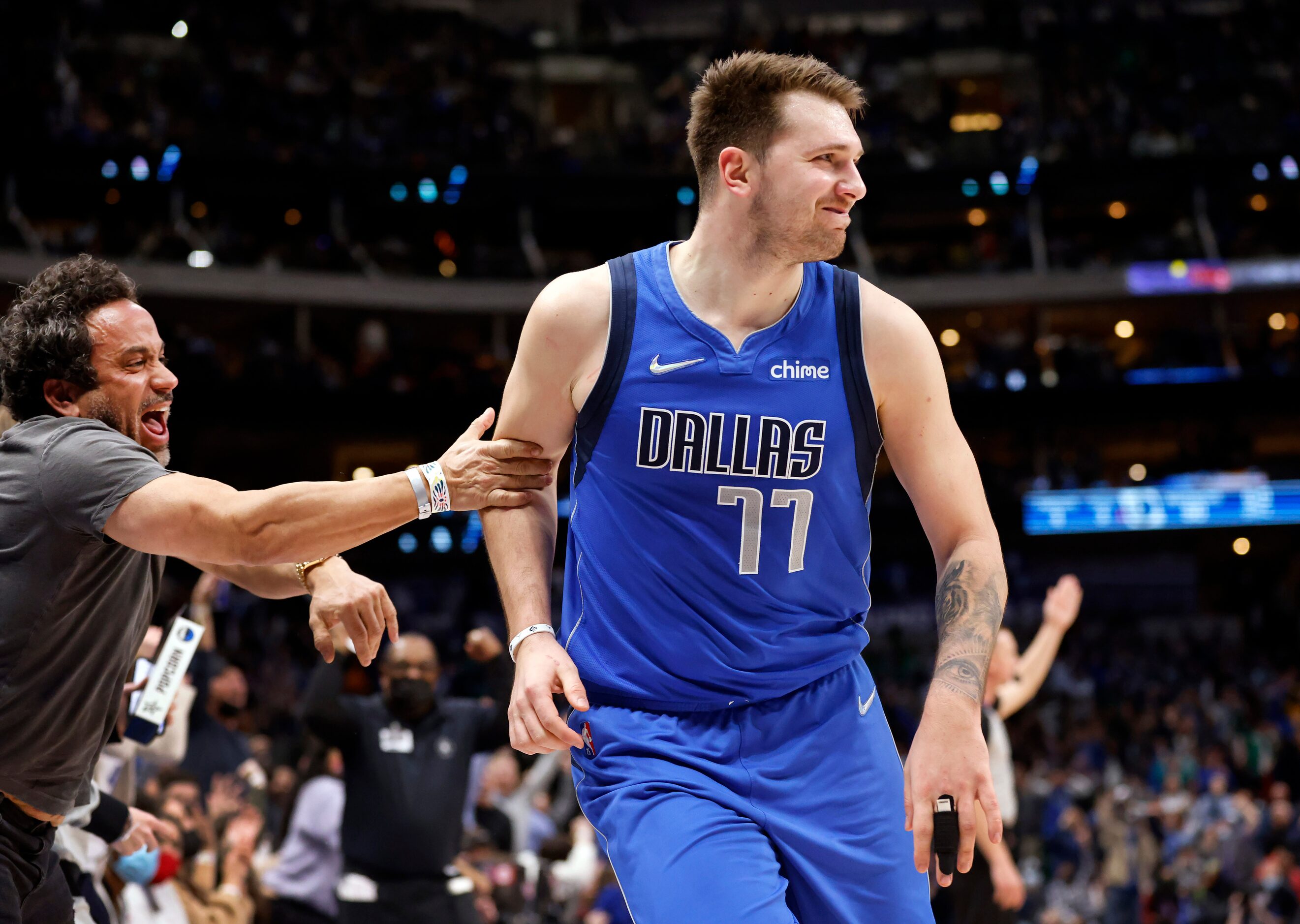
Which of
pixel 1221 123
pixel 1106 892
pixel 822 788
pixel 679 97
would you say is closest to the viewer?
pixel 822 788

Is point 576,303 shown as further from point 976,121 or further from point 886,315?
point 976,121

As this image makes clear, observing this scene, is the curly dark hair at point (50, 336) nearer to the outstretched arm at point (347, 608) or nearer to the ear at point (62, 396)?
the ear at point (62, 396)

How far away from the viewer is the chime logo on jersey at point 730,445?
296 centimetres

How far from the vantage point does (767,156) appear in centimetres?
311

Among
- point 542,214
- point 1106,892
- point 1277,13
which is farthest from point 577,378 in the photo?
point 1277,13

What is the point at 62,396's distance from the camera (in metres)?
3.38

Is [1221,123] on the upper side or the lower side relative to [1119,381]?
upper

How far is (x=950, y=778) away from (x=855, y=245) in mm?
26032

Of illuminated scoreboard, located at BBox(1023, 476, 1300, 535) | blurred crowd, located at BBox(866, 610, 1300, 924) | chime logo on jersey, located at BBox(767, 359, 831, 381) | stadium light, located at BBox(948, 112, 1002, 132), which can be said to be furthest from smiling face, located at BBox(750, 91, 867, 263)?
stadium light, located at BBox(948, 112, 1002, 132)

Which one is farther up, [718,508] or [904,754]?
[718,508]

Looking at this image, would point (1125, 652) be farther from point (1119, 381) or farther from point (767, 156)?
point (767, 156)

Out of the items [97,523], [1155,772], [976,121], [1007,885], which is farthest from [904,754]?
[976,121]

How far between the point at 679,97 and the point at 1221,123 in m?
11.4

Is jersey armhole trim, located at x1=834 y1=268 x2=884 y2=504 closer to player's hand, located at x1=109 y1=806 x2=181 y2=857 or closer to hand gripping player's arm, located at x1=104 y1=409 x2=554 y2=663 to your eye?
hand gripping player's arm, located at x1=104 y1=409 x2=554 y2=663
